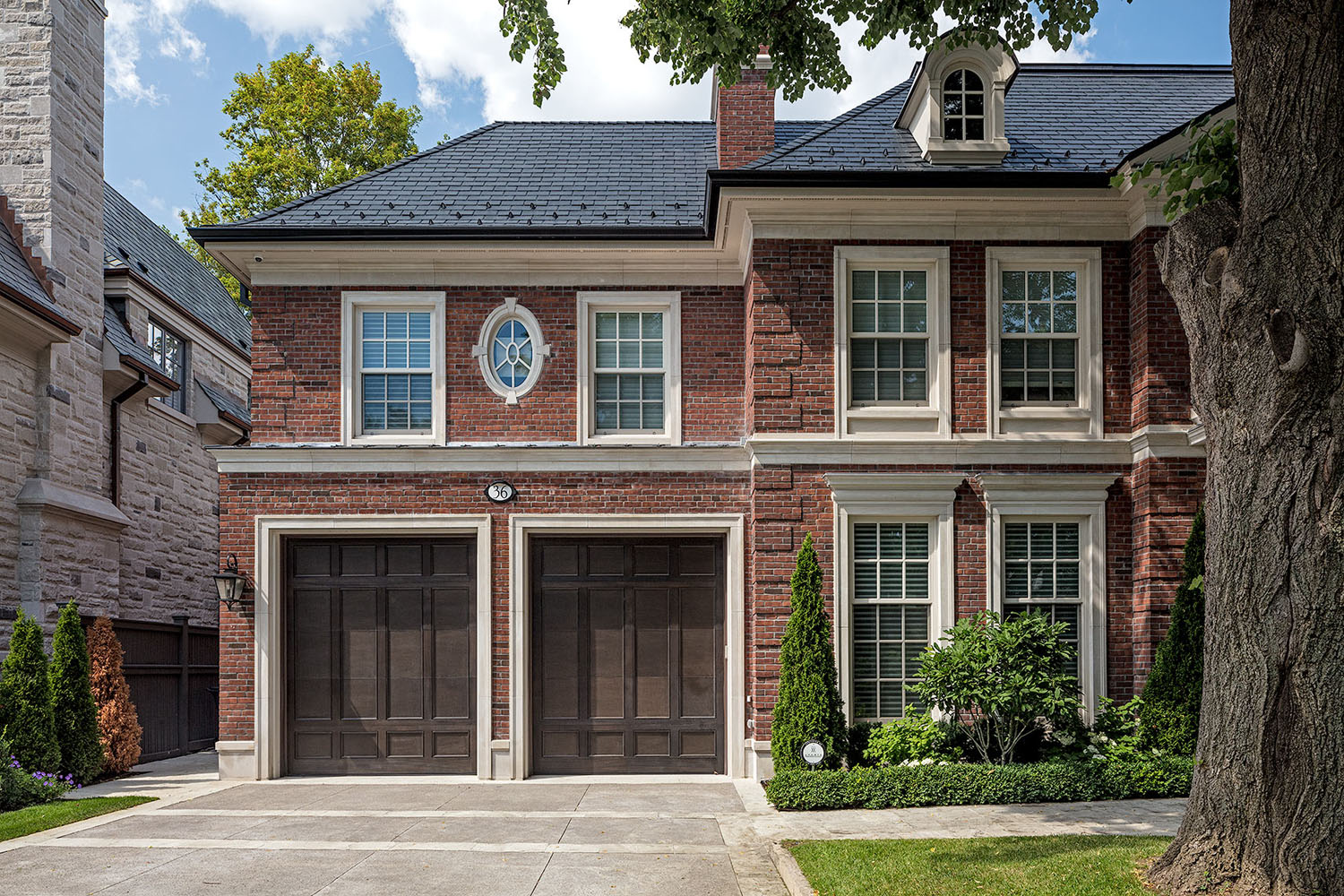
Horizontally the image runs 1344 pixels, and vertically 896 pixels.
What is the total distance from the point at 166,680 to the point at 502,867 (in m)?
9.37

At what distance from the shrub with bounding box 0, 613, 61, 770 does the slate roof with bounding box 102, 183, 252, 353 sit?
6679mm

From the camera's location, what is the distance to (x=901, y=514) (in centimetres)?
1252

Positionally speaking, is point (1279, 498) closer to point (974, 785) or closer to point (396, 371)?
point (974, 785)

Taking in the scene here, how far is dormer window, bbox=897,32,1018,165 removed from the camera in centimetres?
1282

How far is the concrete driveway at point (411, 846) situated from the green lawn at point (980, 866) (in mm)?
528

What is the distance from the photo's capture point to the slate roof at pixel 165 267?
59.5 ft

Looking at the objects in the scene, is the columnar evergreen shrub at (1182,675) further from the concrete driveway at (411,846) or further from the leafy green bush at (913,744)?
the concrete driveway at (411,846)

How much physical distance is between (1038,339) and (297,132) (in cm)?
1924

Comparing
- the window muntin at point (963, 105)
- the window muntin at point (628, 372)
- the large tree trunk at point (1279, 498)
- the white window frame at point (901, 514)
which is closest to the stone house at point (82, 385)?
the window muntin at point (628, 372)

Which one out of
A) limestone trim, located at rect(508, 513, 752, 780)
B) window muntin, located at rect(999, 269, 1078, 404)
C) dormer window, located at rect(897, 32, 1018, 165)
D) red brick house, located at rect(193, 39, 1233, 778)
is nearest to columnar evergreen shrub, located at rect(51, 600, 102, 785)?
red brick house, located at rect(193, 39, 1233, 778)

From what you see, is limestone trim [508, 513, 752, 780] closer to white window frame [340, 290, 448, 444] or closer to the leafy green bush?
white window frame [340, 290, 448, 444]

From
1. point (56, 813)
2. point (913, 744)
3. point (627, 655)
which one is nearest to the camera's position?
point (56, 813)

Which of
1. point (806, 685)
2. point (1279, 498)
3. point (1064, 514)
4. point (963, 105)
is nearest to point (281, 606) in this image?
point (806, 685)

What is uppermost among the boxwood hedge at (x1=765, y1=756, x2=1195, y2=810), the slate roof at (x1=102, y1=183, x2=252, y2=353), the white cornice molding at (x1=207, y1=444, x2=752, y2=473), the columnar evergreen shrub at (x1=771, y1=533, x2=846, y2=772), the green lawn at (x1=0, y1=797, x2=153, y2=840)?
the slate roof at (x1=102, y1=183, x2=252, y2=353)
